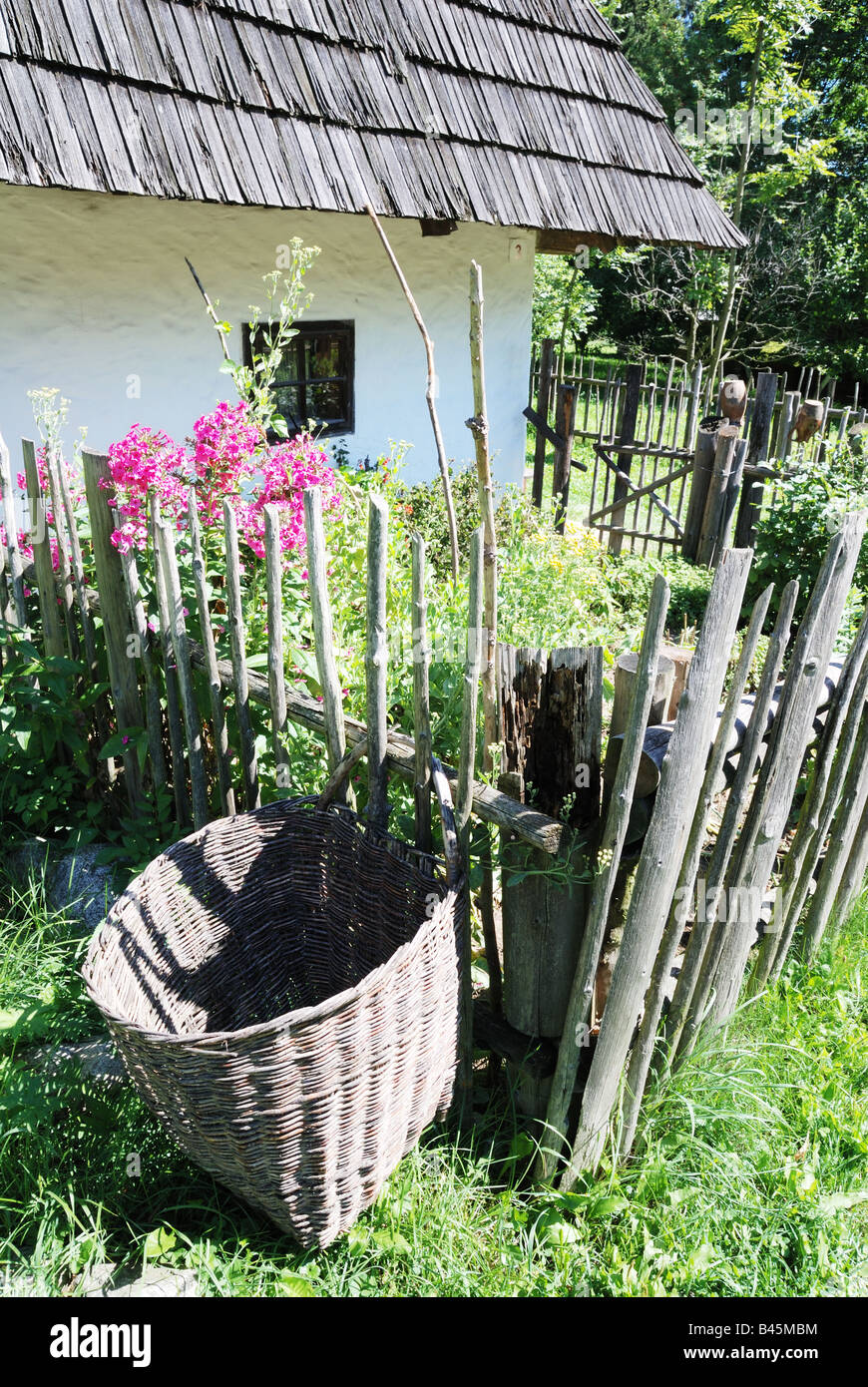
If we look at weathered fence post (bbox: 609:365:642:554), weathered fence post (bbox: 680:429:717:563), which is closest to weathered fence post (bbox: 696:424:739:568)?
weathered fence post (bbox: 680:429:717:563)

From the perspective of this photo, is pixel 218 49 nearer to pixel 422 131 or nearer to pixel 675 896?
pixel 422 131

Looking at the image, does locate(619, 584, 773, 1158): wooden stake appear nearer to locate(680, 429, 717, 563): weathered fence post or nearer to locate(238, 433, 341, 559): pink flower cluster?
locate(238, 433, 341, 559): pink flower cluster

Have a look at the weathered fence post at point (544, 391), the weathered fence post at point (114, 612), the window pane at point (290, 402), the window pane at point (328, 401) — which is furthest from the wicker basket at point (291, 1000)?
the weathered fence post at point (544, 391)

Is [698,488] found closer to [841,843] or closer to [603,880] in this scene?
[841,843]

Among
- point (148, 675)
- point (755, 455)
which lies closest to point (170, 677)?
point (148, 675)

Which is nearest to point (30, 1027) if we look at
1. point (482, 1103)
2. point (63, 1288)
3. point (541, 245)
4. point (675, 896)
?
point (63, 1288)

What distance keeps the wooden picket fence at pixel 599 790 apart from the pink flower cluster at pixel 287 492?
0.26 m

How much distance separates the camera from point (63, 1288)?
181cm

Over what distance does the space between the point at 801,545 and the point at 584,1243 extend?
4.66 meters

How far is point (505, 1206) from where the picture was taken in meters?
1.98

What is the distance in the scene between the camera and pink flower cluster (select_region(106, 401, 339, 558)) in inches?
105

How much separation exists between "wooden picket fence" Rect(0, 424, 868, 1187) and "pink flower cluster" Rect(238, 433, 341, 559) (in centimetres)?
26

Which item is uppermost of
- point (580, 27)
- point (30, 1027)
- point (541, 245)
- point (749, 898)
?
point (580, 27)

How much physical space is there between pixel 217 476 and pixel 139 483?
0.82ft
